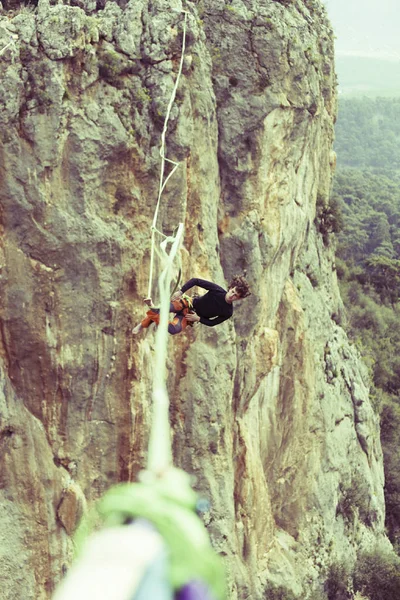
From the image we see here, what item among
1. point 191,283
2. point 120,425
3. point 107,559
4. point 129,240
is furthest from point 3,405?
point 107,559

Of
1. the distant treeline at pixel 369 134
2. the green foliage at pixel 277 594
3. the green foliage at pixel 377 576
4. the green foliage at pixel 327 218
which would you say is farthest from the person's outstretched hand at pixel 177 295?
the distant treeline at pixel 369 134

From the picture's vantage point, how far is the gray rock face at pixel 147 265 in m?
14.2

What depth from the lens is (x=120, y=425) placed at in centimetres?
1580

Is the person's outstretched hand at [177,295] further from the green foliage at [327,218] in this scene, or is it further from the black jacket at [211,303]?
the green foliage at [327,218]

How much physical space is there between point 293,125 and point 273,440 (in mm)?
9390

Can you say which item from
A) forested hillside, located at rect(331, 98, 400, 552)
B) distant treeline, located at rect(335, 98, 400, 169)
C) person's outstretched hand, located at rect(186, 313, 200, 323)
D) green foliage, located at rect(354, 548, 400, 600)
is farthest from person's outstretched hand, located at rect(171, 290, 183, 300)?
distant treeline, located at rect(335, 98, 400, 169)

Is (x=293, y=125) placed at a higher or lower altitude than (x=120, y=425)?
higher

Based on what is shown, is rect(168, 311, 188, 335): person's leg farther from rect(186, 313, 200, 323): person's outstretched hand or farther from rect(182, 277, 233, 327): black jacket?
rect(182, 277, 233, 327): black jacket

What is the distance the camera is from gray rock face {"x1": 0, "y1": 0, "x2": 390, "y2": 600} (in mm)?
14203

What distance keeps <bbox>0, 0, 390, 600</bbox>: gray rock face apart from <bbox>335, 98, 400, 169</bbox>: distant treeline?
4536 inches

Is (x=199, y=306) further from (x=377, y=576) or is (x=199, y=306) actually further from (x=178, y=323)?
(x=377, y=576)

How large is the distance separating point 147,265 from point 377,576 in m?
13.9

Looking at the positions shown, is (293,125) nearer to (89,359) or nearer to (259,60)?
(259,60)

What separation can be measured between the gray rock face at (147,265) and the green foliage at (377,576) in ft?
5.38
